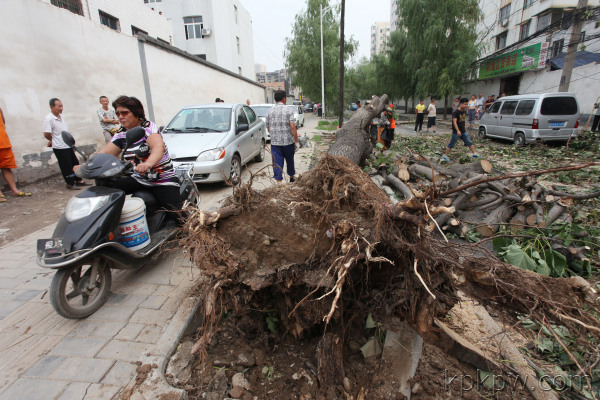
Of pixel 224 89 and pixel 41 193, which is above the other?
pixel 224 89

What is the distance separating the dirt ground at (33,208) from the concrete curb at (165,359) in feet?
12.0

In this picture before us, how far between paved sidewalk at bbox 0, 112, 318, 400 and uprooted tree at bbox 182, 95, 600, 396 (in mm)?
623

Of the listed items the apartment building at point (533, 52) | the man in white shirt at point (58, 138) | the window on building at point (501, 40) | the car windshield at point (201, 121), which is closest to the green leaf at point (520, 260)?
the car windshield at point (201, 121)

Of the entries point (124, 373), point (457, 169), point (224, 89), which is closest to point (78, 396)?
point (124, 373)

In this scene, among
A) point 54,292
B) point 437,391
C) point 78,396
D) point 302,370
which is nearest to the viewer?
point 78,396

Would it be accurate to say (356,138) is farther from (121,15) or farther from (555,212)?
(121,15)

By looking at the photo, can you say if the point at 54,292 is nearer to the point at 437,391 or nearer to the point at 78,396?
the point at 78,396

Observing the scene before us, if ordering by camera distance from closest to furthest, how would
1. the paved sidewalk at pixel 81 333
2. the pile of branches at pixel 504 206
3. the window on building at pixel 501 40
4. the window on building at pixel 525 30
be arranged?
1. the paved sidewalk at pixel 81 333
2. the pile of branches at pixel 504 206
3. the window on building at pixel 525 30
4. the window on building at pixel 501 40

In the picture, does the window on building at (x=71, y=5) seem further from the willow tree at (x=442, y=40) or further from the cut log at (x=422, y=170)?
the willow tree at (x=442, y=40)

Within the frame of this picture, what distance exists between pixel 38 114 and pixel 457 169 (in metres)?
9.61

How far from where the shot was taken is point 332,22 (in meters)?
32.2

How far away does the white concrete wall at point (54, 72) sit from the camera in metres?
6.38

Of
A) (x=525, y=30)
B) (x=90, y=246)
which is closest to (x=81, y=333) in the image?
(x=90, y=246)

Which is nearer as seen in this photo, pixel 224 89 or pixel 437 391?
pixel 437 391
